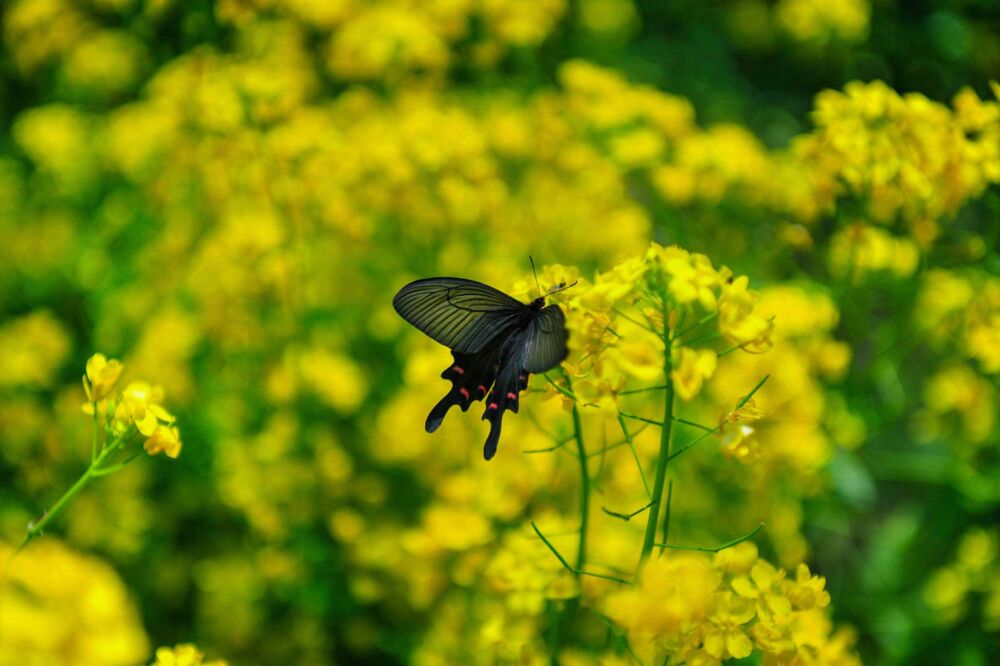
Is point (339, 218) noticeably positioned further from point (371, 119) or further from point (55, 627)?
point (55, 627)

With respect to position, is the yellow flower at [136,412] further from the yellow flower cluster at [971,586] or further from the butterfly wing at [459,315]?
the yellow flower cluster at [971,586]

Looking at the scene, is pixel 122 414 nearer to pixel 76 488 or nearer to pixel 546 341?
pixel 76 488

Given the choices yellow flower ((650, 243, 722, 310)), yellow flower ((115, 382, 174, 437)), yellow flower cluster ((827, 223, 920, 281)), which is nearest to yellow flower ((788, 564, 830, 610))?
yellow flower ((650, 243, 722, 310))

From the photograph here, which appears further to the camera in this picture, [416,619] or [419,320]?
[416,619]

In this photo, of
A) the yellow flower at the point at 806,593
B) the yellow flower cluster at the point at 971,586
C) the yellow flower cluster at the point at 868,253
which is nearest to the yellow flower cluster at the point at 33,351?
the yellow flower cluster at the point at 868,253

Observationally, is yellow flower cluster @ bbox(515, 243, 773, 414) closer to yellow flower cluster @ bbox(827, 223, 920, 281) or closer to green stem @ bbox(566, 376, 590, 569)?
green stem @ bbox(566, 376, 590, 569)

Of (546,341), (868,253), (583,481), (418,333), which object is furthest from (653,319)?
(418,333)

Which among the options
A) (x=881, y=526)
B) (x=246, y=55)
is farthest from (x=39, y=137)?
(x=881, y=526)
